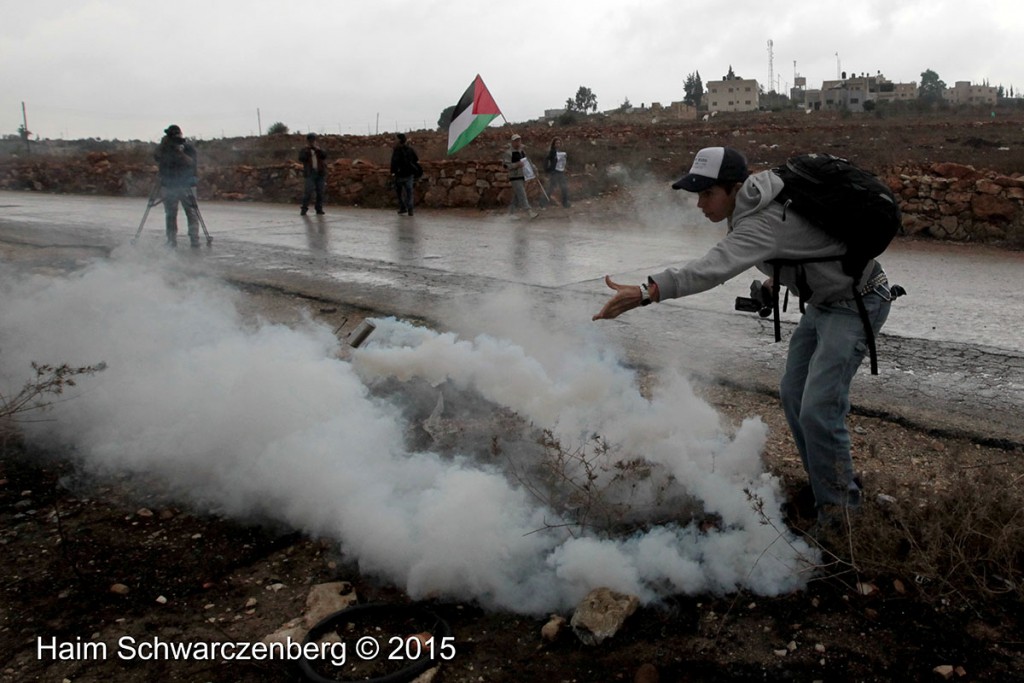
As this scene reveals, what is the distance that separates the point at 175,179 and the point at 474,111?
4346mm

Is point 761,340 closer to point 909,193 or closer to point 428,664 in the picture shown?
point 428,664

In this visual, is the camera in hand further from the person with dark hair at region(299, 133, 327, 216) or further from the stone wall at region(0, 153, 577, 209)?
the stone wall at region(0, 153, 577, 209)

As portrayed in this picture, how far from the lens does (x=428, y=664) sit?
9.21 ft

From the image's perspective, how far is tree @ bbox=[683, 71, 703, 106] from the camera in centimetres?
9112

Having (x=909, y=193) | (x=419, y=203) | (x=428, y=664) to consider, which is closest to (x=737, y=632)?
(x=428, y=664)

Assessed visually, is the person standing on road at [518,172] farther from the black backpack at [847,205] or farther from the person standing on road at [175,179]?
the black backpack at [847,205]

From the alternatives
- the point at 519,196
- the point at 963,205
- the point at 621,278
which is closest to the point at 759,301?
the point at 621,278

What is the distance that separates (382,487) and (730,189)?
1.94 metres

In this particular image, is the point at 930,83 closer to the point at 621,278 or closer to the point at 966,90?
the point at 966,90

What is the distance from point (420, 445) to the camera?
4254mm

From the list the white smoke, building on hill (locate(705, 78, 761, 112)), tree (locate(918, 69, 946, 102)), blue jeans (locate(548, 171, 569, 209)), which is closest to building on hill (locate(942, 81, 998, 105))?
tree (locate(918, 69, 946, 102))

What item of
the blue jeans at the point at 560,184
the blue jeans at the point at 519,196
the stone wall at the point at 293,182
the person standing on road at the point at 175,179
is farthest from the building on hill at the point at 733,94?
the person standing on road at the point at 175,179

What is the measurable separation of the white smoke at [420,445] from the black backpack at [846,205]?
1.03m

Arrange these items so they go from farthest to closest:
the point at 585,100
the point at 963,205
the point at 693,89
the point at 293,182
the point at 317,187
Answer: the point at 693,89
the point at 585,100
the point at 293,182
the point at 317,187
the point at 963,205
